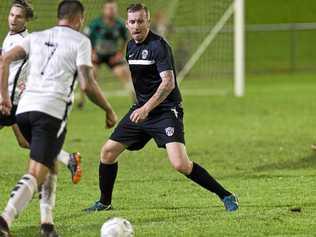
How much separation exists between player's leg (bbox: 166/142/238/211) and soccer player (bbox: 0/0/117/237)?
148 cm

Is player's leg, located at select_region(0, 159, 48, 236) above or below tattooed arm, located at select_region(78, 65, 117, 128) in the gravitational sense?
below

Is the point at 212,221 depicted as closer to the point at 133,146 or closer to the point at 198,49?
the point at 133,146

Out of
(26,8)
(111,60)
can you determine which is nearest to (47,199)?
(26,8)

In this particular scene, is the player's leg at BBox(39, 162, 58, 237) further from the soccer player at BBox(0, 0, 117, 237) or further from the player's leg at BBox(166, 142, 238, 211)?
the player's leg at BBox(166, 142, 238, 211)

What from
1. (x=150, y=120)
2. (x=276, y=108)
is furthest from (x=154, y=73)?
(x=276, y=108)

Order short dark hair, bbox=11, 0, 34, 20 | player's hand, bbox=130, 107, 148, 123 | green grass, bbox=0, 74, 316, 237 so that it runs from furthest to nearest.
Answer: short dark hair, bbox=11, 0, 34, 20 → player's hand, bbox=130, 107, 148, 123 → green grass, bbox=0, 74, 316, 237

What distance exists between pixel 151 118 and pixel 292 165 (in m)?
3.79

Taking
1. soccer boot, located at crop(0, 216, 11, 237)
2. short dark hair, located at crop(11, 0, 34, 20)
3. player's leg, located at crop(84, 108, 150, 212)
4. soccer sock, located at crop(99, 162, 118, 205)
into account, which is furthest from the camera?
short dark hair, located at crop(11, 0, 34, 20)

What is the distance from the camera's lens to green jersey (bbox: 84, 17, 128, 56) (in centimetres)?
2023

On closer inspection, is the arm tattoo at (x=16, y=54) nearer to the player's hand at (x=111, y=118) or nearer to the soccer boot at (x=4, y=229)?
the player's hand at (x=111, y=118)

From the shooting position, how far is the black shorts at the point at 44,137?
298 inches

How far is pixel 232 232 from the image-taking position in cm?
815

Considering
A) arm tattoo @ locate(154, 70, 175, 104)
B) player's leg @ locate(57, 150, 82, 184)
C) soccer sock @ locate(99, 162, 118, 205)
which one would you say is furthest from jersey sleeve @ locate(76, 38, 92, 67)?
soccer sock @ locate(99, 162, 118, 205)

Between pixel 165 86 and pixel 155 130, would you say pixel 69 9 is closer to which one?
pixel 165 86
